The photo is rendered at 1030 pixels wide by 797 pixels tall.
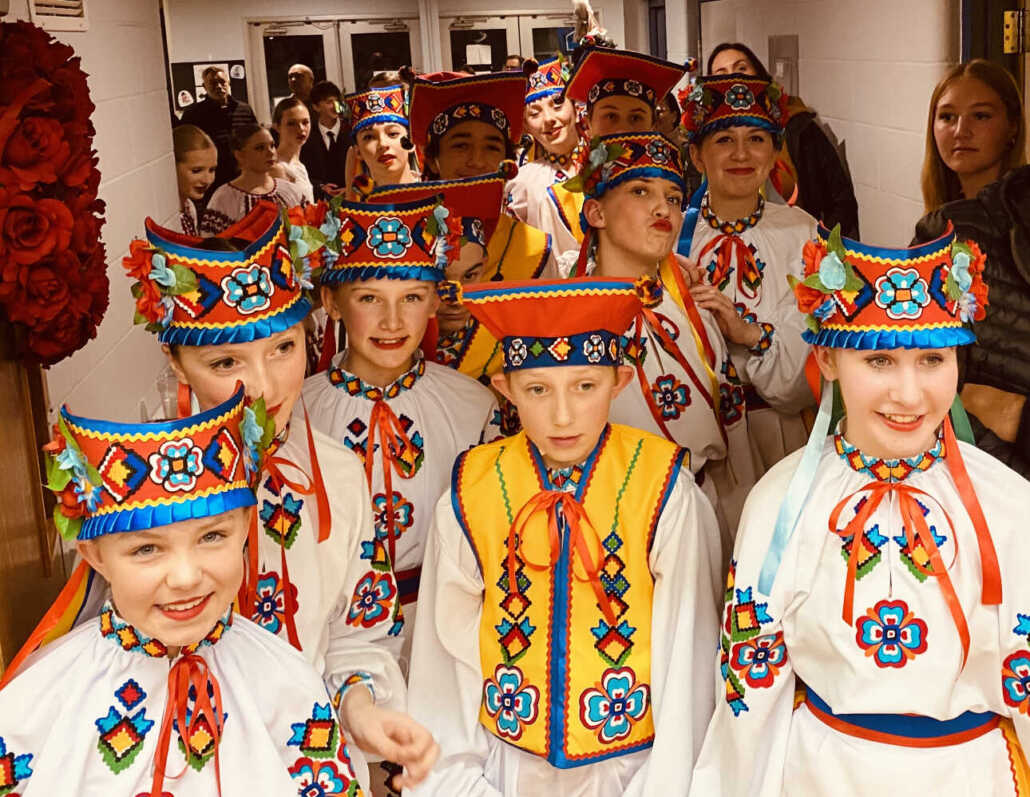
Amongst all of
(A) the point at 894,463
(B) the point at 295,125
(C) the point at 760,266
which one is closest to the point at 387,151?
(B) the point at 295,125

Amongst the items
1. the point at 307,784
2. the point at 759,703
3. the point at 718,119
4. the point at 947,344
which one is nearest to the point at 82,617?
the point at 307,784

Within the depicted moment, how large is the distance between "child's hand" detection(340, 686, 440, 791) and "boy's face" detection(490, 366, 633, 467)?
1.86ft

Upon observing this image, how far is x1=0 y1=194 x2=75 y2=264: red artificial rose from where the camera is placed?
1.88 meters

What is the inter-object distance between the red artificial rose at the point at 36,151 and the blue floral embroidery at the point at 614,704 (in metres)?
1.29

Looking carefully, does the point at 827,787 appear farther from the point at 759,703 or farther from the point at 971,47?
the point at 971,47

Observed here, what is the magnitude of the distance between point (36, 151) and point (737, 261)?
1837 mm

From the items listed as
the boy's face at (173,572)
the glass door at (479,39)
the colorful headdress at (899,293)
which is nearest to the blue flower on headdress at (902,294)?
the colorful headdress at (899,293)

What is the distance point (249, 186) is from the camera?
409 centimetres

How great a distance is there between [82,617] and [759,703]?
1128mm

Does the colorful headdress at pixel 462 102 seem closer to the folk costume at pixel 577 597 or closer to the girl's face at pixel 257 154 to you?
the girl's face at pixel 257 154

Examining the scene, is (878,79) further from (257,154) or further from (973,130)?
(257,154)

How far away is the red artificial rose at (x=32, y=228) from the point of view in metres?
1.88

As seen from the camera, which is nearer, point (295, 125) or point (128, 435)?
point (128, 435)

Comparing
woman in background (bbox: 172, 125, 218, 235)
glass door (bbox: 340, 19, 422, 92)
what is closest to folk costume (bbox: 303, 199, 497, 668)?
woman in background (bbox: 172, 125, 218, 235)
